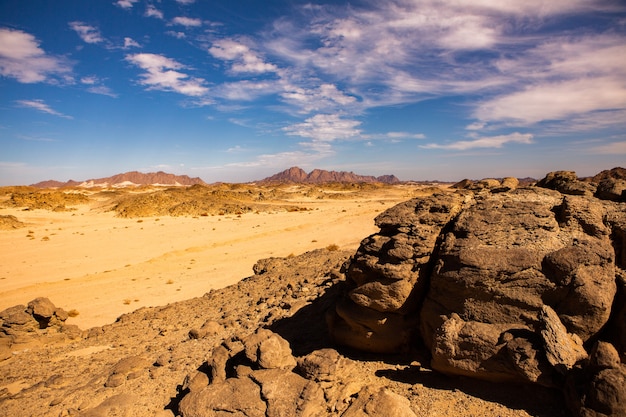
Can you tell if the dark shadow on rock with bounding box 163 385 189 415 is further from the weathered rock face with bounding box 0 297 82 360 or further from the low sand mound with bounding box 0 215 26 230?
the low sand mound with bounding box 0 215 26 230

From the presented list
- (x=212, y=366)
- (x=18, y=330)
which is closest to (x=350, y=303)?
(x=212, y=366)

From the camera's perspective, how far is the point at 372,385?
534 centimetres

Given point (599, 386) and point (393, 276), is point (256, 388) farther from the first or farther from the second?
point (599, 386)

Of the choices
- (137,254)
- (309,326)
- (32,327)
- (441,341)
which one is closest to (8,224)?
(137,254)

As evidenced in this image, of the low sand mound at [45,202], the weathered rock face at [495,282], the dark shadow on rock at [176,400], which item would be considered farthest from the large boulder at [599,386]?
the low sand mound at [45,202]

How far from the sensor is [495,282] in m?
4.96

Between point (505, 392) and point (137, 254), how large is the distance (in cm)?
2353

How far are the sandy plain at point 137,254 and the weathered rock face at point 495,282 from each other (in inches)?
419

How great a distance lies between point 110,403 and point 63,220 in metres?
41.2

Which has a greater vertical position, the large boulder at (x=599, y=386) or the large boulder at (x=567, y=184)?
the large boulder at (x=567, y=184)

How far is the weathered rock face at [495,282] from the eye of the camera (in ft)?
14.9

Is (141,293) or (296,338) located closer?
(296,338)

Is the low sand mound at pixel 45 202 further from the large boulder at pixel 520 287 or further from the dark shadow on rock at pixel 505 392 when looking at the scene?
the large boulder at pixel 520 287

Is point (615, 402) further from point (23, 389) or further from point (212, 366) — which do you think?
point (23, 389)
